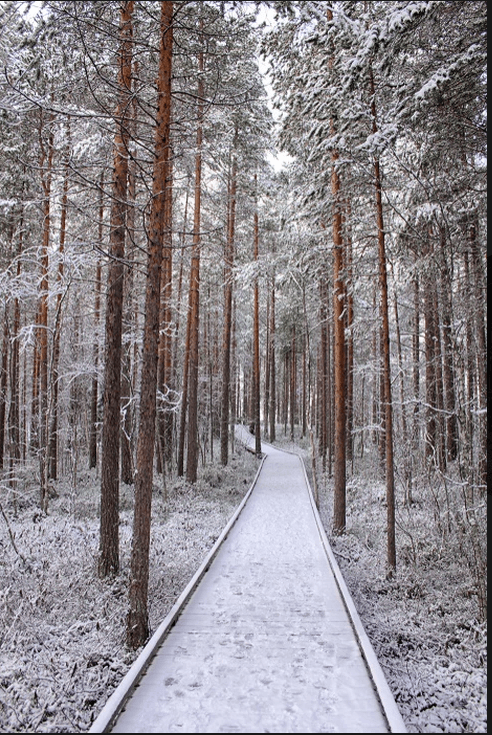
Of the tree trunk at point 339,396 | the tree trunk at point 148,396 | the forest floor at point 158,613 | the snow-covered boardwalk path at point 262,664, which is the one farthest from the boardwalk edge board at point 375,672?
the tree trunk at point 339,396

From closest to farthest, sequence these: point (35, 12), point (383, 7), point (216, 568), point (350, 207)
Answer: point (35, 12)
point (383, 7)
point (216, 568)
point (350, 207)

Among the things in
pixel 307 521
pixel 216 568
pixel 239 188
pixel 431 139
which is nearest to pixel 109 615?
pixel 216 568

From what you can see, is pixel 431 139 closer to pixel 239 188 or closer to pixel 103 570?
pixel 103 570

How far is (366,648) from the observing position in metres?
4.52

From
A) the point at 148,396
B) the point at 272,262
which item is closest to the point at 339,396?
the point at 272,262

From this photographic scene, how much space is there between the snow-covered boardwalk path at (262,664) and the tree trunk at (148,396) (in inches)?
19.6

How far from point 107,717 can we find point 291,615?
2808 millimetres

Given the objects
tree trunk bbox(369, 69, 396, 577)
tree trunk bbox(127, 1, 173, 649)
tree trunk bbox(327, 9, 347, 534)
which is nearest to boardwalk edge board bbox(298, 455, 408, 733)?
tree trunk bbox(369, 69, 396, 577)

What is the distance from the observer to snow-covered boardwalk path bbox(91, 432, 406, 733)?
349 cm

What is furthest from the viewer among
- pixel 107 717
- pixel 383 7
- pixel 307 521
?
pixel 307 521

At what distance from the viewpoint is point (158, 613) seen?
5812mm

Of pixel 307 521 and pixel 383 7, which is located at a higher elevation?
pixel 383 7

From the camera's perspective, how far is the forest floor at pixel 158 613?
13.1 ft

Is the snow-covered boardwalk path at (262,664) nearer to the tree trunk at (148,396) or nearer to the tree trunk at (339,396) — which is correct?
the tree trunk at (148,396)
